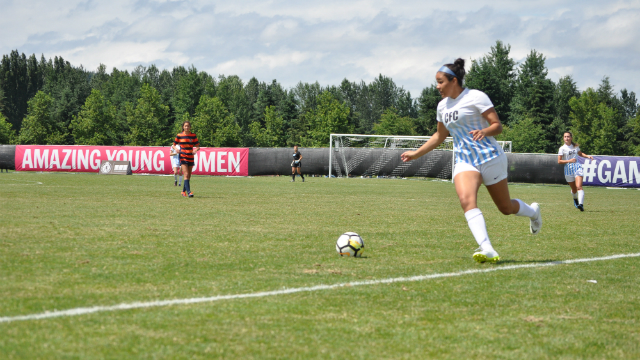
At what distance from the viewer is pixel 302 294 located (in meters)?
4.96


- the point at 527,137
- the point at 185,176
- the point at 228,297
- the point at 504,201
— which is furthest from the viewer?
the point at 527,137

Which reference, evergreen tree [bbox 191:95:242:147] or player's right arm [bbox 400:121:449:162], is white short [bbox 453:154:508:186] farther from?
A: evergreen tree [bbox 191:95:242:147]

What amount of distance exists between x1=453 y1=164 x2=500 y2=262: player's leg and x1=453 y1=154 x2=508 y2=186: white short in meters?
0.01

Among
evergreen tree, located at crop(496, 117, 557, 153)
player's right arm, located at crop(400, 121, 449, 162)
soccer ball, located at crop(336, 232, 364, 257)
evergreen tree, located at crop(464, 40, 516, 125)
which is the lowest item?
soccer ball, located at crop(336, 232, 364, 257)

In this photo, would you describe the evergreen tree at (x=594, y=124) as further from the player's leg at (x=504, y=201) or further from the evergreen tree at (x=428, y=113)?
the player's leg at (x=504, y=201)

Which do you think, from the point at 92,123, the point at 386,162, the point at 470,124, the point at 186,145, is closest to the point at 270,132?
the point at 92,123

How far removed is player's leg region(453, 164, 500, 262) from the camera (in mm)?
6742

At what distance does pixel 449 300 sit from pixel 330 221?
6.51 metres

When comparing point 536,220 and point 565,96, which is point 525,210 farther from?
point 565,96

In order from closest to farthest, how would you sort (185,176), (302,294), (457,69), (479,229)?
(302,294)
(479,229)
(457,69)
(185,176)

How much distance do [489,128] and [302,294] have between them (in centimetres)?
315

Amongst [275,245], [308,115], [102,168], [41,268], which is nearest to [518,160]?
[102,168]

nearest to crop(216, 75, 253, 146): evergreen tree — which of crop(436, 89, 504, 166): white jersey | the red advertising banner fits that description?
the red advertising banner

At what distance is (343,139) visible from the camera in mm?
45281
